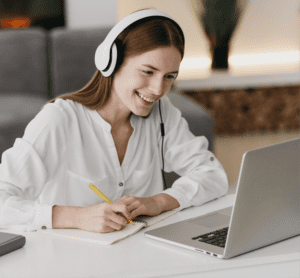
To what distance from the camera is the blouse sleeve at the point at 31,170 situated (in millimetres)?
965

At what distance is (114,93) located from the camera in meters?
1.34

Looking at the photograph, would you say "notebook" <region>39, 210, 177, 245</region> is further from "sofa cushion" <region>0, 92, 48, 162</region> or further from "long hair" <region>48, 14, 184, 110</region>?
"sofa cushion" <region>0, 92, 48, 162</region>

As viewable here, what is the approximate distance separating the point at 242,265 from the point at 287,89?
362 centimetres

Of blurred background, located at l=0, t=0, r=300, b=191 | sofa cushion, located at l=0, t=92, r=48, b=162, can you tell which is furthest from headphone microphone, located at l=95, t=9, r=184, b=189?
blurred background, located at l=0, t=0, r=300, b=191

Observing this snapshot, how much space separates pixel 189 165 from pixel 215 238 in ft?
1.84

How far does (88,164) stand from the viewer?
51.6 inches

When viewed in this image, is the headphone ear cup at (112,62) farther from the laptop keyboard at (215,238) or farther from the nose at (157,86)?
the laptop keyboard at (215,238)

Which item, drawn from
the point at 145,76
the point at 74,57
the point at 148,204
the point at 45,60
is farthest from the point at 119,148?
the point at 45,60

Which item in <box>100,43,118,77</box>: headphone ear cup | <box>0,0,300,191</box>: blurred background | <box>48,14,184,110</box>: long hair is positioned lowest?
<box>0,0,300,191</box>: blurred background

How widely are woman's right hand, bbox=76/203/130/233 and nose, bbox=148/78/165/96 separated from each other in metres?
0.38

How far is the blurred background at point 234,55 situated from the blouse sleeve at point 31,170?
2517mm

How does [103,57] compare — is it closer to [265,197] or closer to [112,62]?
[112,62]

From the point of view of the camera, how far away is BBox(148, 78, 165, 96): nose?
1.19 metres

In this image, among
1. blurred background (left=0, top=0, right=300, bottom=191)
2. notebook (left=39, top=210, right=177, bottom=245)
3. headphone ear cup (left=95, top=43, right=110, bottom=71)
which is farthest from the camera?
blurred background (left=0, top=0, right=300, bottom=191)
